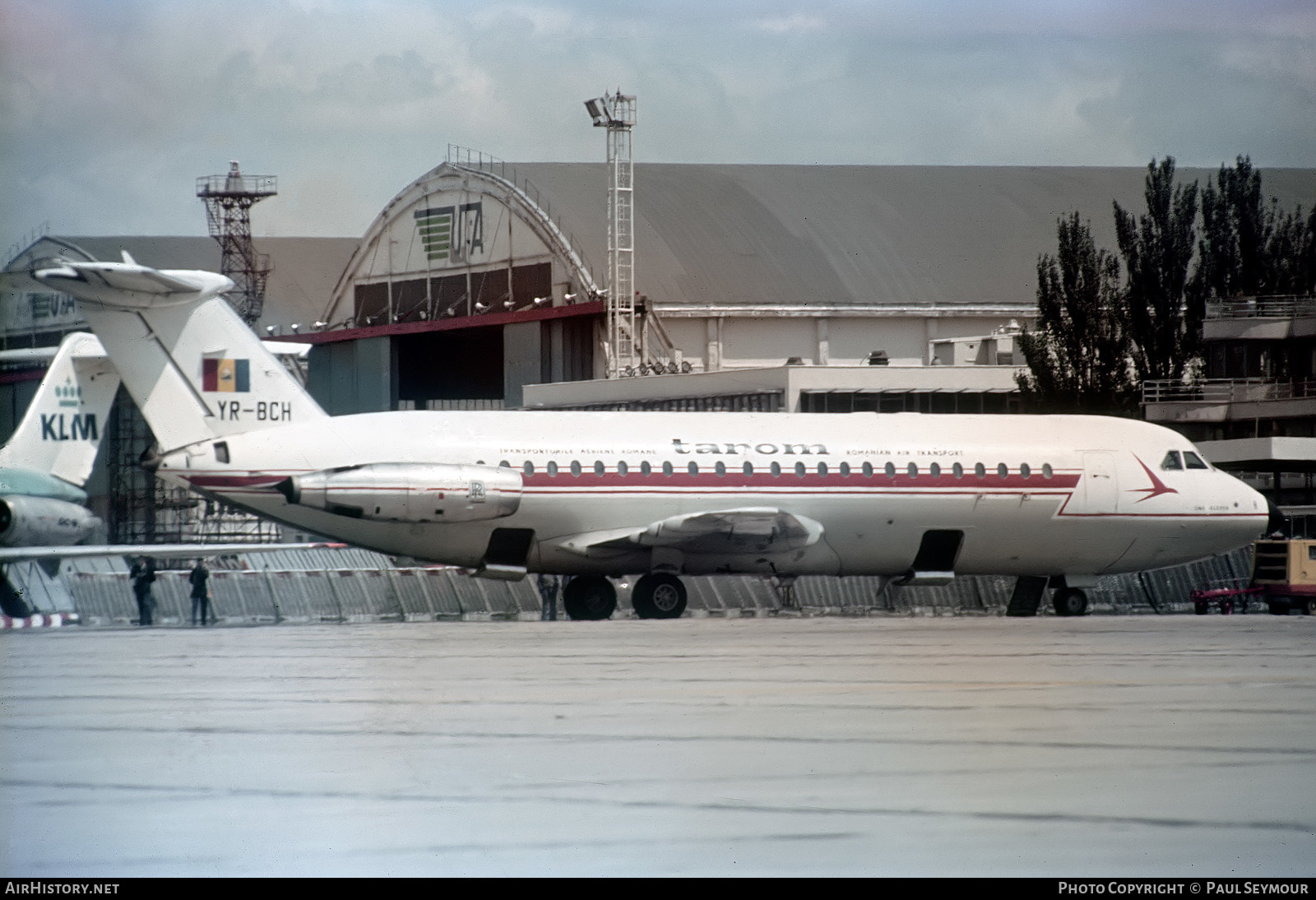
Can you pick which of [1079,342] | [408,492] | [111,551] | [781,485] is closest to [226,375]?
[111,551]

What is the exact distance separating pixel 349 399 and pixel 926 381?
830 inches

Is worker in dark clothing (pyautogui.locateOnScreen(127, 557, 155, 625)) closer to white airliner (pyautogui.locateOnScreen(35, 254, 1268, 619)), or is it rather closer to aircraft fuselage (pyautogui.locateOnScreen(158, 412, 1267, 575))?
aircraft fuselage (pyautogui.locateOnScreen(158, 412, 1267, 575))

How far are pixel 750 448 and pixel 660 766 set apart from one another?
17415mm

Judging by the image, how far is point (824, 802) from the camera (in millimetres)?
7766

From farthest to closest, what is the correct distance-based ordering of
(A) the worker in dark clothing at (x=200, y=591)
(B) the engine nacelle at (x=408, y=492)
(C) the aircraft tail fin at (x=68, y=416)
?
(A) the worker in dark clothing at (x=200, y=591), (C) the aircraft tail fin at (x=68, y=416), (B) the engine nacelle at (x=408, y=492)

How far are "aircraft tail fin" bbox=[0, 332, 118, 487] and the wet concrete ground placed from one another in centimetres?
1110

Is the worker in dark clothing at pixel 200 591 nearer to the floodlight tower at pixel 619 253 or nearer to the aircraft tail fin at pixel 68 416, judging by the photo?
the aircraft tail fin at pixel 68 416

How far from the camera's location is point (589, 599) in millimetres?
26750

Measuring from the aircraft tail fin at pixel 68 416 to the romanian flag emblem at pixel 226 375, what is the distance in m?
3.21

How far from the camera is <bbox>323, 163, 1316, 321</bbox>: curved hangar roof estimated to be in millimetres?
51438

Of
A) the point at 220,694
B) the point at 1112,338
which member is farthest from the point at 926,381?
the point at 220,694

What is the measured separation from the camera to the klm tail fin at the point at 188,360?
24.0m

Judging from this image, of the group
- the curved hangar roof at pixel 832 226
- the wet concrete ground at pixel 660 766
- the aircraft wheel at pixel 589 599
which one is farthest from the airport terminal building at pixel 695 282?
the wet concrete ground at pixel 660 766
